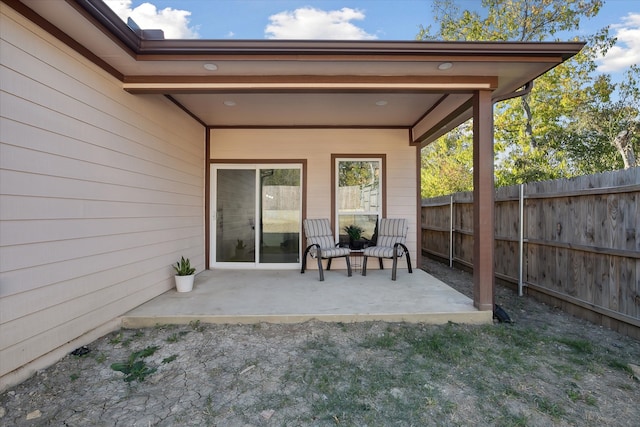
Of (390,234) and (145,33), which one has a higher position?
(145,33)

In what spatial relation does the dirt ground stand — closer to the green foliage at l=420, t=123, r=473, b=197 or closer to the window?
the window

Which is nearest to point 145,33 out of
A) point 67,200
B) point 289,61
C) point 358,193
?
point 289,61

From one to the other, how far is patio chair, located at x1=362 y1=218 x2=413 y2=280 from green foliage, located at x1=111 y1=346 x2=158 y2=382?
127 inches

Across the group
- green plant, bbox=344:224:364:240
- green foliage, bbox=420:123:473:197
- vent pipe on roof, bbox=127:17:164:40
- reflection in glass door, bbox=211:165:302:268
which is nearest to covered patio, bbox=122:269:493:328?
reflection in glass door, bbox=211:165:302:268

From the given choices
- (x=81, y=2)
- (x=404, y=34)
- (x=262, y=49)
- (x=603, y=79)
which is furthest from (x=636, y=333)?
(x=404, y=34)

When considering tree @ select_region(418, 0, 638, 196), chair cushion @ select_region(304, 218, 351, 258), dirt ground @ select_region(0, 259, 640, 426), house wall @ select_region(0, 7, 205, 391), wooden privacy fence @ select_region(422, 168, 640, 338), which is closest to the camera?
dirt ground @ select_region(0, 259, 640, 426)

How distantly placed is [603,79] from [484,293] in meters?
10.1

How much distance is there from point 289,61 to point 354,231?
3.40 metres

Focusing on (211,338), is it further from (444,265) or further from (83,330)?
(444,265)

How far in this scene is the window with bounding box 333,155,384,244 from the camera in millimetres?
5762

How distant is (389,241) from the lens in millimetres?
5332

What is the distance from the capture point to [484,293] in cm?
334

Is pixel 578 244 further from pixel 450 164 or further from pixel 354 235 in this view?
pixel 450 164

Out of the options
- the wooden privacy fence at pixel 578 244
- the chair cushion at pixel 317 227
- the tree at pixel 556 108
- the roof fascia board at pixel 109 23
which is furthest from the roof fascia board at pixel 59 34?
the tree at pixel 556 108
